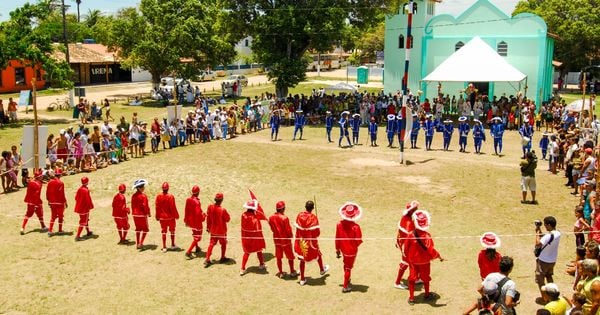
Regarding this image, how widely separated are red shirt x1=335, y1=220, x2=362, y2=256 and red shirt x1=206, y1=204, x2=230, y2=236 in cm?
268

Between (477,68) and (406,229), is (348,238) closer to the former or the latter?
(406,229)

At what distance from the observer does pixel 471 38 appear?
123ft

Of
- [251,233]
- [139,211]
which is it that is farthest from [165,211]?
[251,233]

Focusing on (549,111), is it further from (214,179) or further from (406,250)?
(406,250)

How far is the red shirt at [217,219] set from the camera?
11.9 meters

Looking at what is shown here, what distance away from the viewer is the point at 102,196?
57.9 feet

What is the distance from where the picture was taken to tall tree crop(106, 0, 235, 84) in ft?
141

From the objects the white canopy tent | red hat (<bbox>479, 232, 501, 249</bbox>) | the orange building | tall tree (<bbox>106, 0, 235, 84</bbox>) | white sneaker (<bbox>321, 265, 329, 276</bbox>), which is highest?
tall tree (<bbox>106, 0, 235, 84</bbox>)

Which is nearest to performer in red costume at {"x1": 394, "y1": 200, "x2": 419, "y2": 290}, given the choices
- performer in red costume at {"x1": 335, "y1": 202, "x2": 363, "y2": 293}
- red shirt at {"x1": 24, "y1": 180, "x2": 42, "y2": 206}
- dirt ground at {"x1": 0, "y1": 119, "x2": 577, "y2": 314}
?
dirt ground at {"x1": 0, "y1": 119, "x2": 577, "y2": 314}

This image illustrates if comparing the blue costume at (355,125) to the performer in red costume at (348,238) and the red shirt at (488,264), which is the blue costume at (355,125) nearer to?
the performer in red costume at (348,238)

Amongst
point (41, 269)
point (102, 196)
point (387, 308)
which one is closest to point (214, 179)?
point (102, 196)

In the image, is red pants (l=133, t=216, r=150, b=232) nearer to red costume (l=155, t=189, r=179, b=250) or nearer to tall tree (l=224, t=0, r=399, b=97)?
red costume (l=155, t=189, r=179, b=250)

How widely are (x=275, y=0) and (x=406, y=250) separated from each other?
2787cm

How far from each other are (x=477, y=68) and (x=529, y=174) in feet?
58.0
